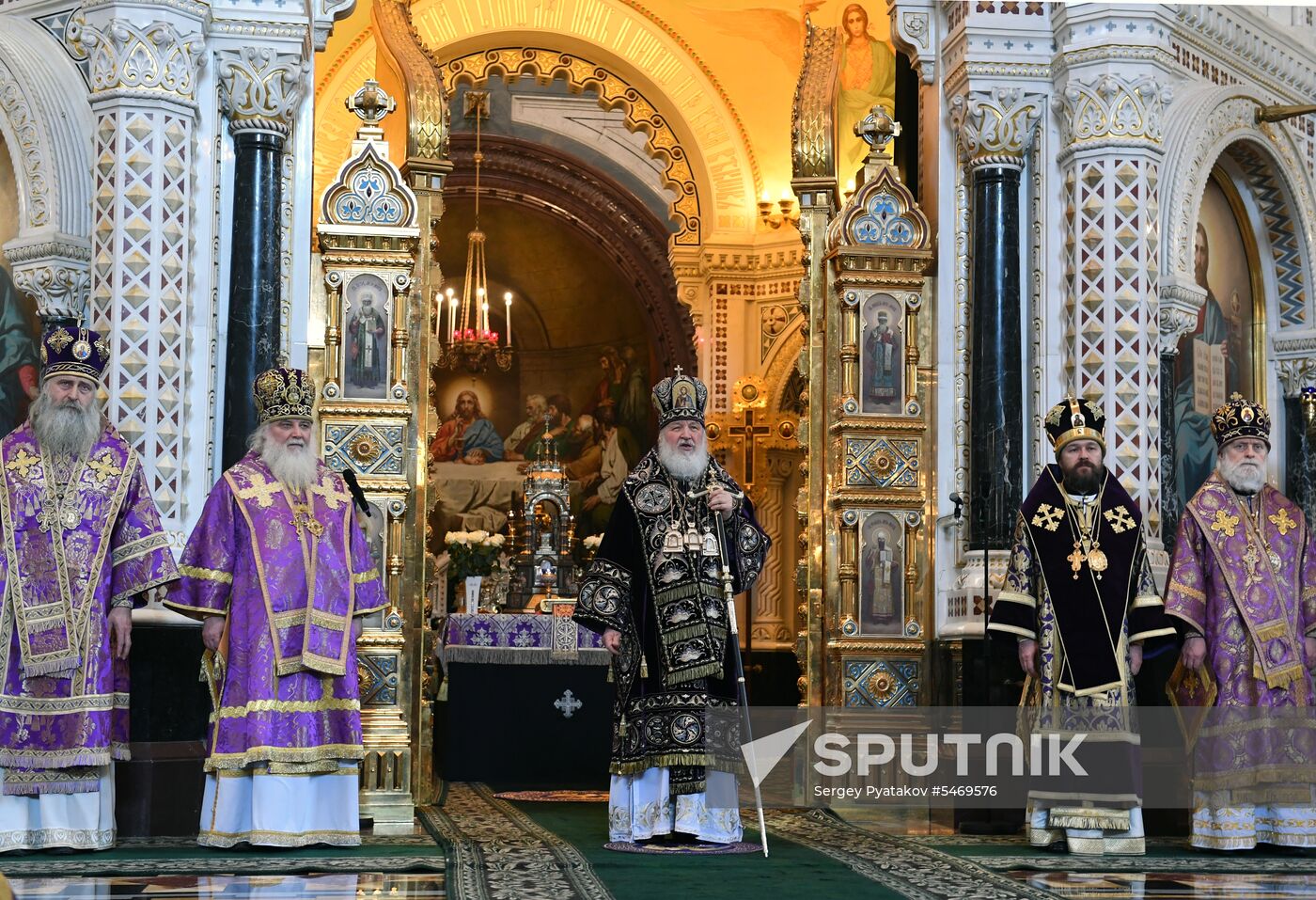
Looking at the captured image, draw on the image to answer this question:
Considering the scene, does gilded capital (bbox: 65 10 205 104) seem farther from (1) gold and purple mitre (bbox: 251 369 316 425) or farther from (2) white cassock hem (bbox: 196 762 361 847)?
(2) white cassock hem (bbox: 196 762 361 847)

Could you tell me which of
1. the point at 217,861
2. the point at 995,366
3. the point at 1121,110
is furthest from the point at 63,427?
the point at 1121,110

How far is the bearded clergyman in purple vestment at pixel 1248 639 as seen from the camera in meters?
7.76

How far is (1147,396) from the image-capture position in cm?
945

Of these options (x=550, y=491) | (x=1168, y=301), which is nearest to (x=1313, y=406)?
(x=1168, y=301)

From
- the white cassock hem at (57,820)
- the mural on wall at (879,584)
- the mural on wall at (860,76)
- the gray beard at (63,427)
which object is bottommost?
the white cassock hem at (57,820)

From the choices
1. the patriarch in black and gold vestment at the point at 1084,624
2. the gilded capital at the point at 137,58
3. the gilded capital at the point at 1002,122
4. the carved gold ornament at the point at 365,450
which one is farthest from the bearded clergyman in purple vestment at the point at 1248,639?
the gilded capital at the point at 137,58

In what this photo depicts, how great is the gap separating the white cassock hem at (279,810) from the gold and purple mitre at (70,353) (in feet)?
5.69

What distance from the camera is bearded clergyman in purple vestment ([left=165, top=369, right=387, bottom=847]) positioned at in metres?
7.36

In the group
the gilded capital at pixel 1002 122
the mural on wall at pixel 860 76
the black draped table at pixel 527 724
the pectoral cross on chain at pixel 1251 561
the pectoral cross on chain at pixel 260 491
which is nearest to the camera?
the pectoral cross on chain at pixel 260 491

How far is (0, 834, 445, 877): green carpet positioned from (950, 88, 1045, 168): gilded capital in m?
4.74

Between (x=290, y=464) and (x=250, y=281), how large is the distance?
6.01ft

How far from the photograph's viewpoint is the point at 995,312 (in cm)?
975

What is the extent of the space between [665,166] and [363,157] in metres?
7.08

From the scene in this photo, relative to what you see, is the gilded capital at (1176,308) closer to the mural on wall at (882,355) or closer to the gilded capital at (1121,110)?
the gilded capital at (1121,110)
